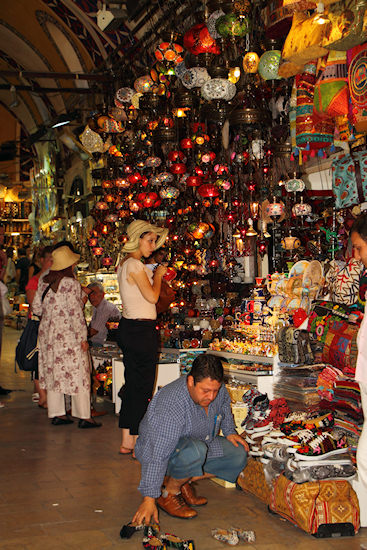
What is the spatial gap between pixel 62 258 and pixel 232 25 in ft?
7.51

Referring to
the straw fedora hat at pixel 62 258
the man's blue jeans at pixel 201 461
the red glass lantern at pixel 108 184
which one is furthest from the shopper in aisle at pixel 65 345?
the red glass lantern at pixel 108 184

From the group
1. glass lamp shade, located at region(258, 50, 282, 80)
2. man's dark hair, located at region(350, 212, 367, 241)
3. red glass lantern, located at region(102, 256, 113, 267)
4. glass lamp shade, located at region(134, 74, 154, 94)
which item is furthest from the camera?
red glass lantern, located at region(102, 256, 113, 267)

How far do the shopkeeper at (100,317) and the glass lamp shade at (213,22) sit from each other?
109 inches

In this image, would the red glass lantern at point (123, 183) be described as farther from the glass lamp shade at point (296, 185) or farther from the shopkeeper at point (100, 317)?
the glass lamp shade at point (296, 185)

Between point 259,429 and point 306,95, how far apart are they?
205 cm

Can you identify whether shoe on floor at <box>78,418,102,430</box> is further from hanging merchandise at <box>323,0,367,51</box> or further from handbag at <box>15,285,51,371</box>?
hanging merchandise at <box>323,0,367,51</box>

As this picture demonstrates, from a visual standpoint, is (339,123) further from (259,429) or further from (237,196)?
(237,196)

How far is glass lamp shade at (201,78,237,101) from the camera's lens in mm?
5051

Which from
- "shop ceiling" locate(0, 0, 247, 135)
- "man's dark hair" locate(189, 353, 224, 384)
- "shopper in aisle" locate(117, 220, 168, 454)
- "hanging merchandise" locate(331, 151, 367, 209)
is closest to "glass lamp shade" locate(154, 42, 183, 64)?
"shop ceiling" locate(0, 0, 247, 135)

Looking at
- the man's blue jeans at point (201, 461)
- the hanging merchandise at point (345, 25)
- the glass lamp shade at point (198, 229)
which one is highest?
the hanging merchandise at point (345, 25)

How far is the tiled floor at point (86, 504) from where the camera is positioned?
10.2 feet

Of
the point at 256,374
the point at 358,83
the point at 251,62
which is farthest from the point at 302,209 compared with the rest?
the point at 358,83

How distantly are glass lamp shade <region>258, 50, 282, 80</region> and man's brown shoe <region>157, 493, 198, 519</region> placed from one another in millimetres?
2862

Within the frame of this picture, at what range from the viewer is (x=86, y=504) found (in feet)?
11.9
